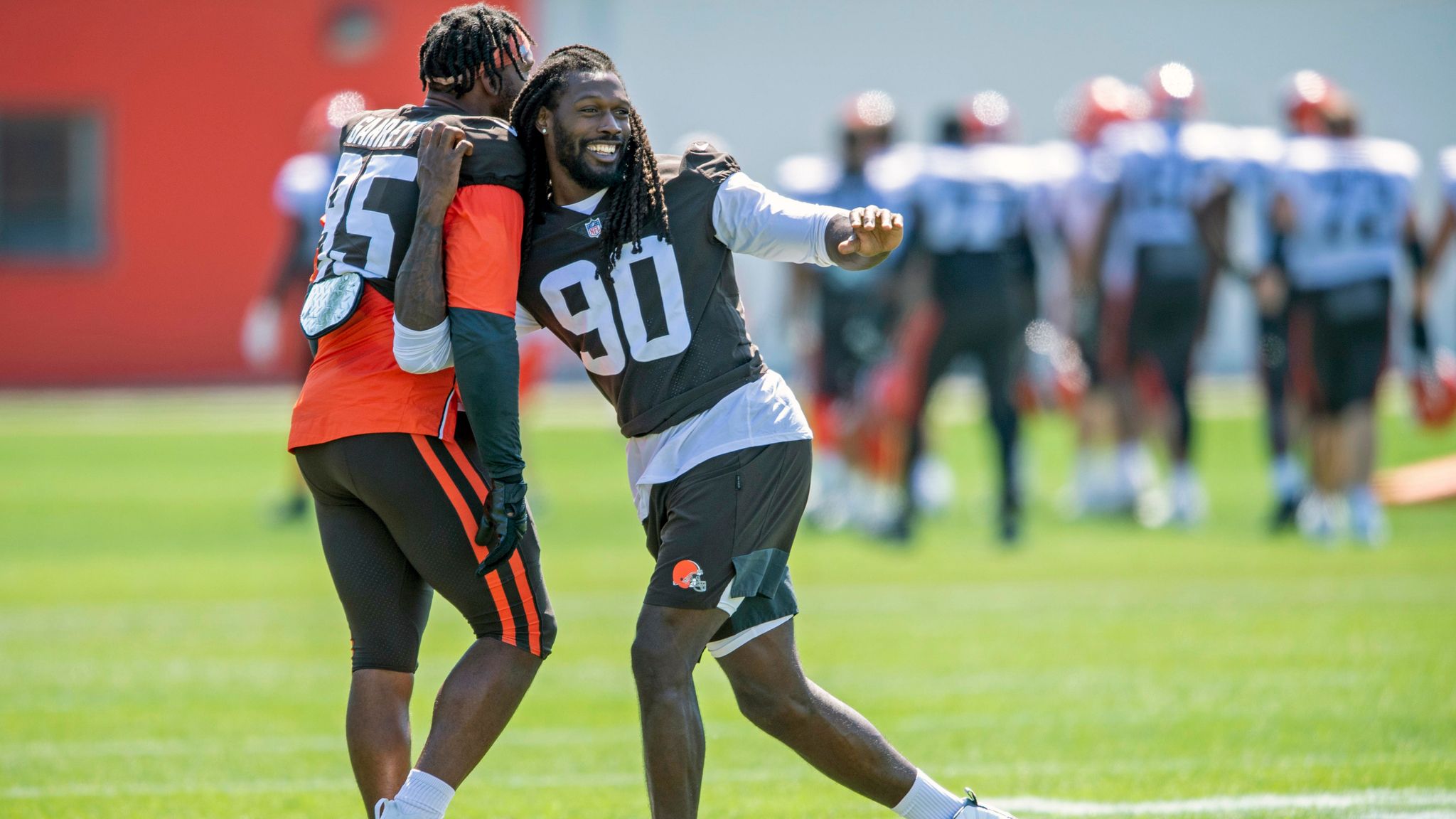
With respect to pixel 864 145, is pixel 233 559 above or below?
below

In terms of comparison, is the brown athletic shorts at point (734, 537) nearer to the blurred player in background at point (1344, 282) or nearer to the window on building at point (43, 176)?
the blurred player in background at point (1344, 282)

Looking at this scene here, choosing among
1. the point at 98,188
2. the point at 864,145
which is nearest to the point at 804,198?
the point at 864,145

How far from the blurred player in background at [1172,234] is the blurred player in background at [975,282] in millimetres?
788

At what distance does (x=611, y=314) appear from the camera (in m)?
3.90

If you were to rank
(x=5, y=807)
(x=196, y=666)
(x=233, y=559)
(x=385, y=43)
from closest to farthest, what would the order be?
(x=5, y=807) < (x=196, y=666) < (x=233, y=559) < (x=385, y=43)

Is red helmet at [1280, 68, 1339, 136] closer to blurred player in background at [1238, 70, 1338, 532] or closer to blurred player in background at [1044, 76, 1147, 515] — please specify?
blurred player in background at [1238, 70, 1338, 532]

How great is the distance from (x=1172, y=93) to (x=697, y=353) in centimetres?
803

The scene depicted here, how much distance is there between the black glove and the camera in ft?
12.2

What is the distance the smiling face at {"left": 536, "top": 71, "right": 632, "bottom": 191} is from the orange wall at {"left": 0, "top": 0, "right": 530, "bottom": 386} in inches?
915

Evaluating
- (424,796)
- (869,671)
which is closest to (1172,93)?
(869,671)

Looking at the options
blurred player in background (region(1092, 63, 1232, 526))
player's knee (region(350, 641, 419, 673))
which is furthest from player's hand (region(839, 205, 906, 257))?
blurred player in background (region(1092, 63, 1232, 526))

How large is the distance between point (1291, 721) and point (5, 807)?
4.00m

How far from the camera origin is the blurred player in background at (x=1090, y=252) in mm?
11578

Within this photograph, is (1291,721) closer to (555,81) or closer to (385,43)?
(555,81)
